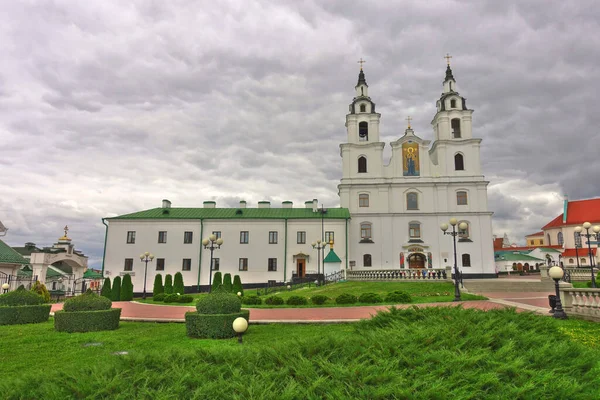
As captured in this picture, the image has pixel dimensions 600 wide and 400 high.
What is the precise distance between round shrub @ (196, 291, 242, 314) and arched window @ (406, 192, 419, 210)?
36.0 m

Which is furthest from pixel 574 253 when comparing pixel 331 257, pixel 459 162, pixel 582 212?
pixel 331 257

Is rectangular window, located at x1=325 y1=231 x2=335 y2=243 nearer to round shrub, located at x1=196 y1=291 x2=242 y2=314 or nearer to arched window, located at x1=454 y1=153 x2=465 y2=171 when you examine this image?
arched window, located at x1=454 y1=153 x2=465 y2=171

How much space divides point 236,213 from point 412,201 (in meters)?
20.1

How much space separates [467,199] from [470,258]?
6.57 m

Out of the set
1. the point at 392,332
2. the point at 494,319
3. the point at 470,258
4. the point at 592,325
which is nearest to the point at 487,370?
the point at 392,332

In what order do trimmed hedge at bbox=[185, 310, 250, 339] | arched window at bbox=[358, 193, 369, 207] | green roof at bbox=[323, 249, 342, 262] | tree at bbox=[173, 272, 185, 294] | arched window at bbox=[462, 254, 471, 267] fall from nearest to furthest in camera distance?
trimmed hedge at bbox=[185, 310, 250, 339] → tree at bbox=[173, 272, 185, 294] → green roof at bbox=[323, 249, 342, 262] → arched window at bbox=[462, 254, 471, 267] → arched window at bbox=[358, 193, 369, 207]

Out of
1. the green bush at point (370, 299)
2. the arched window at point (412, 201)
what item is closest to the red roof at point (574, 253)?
Result: the arched window at point (412, 201)

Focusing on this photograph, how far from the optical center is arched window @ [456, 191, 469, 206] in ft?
144

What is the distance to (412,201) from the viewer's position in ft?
147

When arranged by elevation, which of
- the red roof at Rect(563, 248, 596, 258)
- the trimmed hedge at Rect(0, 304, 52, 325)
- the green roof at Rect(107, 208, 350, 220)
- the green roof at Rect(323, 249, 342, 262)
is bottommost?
the trimmed hedge at Rect(0, 304, 52, 325)

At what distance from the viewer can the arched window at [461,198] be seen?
44000 millimetres

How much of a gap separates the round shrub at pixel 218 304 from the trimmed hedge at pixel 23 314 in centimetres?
839

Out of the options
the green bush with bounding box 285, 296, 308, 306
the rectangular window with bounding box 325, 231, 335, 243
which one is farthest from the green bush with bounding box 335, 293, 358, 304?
the rectangular window with bounding box 325, 231, 335, 243

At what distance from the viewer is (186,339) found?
36.3 ft
